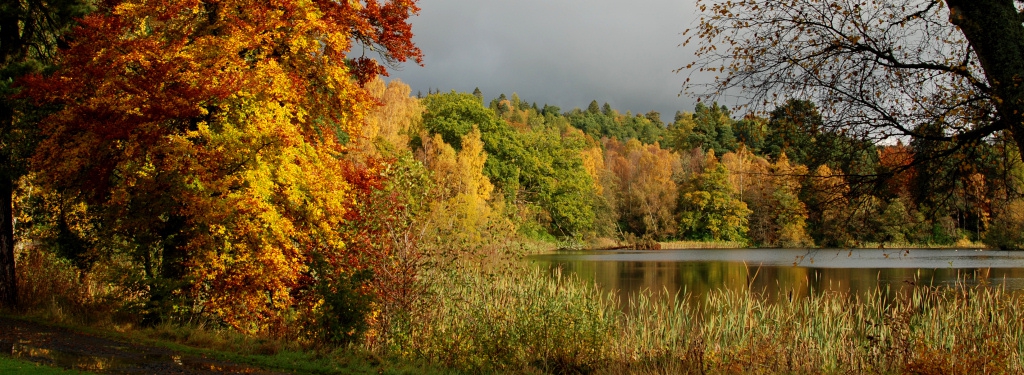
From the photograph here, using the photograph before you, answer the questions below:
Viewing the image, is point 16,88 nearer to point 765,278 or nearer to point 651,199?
point 765,278

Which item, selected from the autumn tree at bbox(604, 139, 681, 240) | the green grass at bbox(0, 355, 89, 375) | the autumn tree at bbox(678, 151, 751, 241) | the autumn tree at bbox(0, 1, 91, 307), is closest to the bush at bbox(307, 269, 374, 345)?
the green grass at bbox(0, 355, 89, 375)

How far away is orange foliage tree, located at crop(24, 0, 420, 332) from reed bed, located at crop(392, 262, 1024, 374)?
2142 millimetres

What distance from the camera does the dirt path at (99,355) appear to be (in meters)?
7.78

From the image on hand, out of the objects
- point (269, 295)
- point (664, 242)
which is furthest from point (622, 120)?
point (269, 295)

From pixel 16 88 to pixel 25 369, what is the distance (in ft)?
18.8

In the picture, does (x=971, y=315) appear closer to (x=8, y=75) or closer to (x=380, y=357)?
(x=380, y=357)

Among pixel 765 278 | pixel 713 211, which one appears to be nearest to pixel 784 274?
pixel 765 278

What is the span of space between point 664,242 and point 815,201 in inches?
2273

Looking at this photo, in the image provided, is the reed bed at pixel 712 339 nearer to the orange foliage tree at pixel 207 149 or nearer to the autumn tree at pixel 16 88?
the orange foliage tree at pixel 207 149

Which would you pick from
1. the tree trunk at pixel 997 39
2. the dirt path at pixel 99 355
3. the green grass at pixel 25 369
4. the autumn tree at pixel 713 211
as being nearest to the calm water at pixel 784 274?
the dirt path at pixel 99 355

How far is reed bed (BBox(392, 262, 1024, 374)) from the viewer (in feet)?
29.0

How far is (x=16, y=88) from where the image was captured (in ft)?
35.2

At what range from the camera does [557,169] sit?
60219 mm

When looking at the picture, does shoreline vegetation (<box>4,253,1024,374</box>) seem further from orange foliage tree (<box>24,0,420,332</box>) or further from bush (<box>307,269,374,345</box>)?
orange foliage tree (<box>24,0,420,332</box>)
